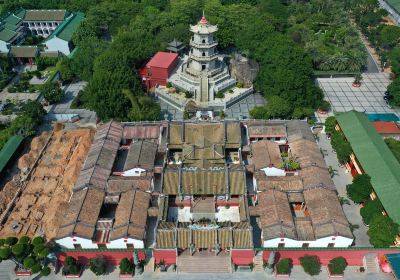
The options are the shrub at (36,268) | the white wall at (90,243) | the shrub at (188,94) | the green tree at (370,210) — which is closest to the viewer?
the shrub at (36,268)

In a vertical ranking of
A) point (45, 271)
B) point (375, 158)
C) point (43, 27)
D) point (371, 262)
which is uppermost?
point (43, 27)

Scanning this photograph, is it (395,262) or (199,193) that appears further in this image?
(199,193)

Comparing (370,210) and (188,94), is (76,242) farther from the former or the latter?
(188,94)

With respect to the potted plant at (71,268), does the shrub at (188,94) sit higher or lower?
higher

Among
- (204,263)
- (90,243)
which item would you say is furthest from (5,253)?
(204,263)

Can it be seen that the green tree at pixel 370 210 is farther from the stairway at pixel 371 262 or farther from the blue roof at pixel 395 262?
the blue roof at pixel 395 262

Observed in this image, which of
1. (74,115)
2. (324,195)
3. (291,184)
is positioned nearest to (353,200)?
(324,195)

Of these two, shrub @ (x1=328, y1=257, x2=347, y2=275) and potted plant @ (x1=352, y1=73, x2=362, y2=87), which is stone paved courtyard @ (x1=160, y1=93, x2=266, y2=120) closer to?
potted plant @ (x1=352, y1=73, x2=362, y2=87)

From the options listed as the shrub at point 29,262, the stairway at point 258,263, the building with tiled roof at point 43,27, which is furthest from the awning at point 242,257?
the building with tiled roof at point 43,27
